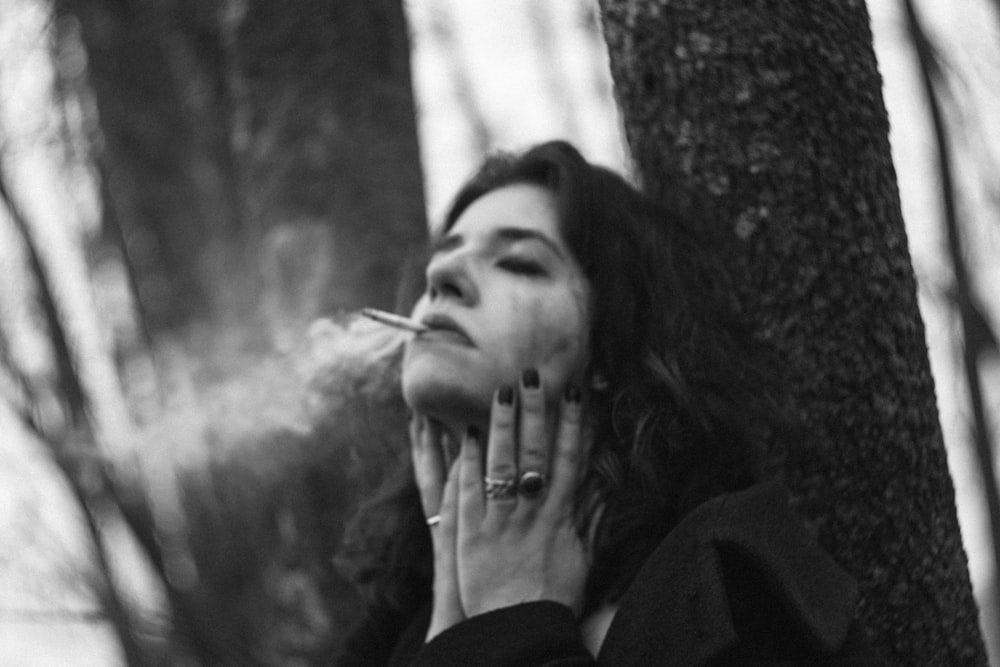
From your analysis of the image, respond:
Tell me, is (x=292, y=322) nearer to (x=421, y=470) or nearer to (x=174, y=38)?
(x=421, y=470)

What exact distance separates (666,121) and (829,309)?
46cm

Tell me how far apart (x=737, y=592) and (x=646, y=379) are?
528mm

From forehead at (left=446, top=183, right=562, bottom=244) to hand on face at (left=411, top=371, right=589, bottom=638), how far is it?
348 millimetres

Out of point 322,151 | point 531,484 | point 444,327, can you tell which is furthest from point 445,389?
point 322,151

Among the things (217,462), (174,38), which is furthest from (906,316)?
(174,38)

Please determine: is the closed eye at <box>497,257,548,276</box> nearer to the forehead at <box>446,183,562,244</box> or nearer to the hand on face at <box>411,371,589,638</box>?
the forehead at <box>446,183,562,244</box>

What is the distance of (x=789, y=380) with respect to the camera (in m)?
2.31

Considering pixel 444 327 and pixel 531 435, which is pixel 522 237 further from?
pixel 531 435

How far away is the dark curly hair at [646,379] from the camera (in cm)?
227

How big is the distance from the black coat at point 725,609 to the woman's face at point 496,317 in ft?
1.42

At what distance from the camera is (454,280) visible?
2430 mm

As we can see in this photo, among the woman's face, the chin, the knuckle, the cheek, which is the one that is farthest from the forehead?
the knuckle

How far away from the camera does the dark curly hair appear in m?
2.27

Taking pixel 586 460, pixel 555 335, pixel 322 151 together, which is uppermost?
pixel 322 151
